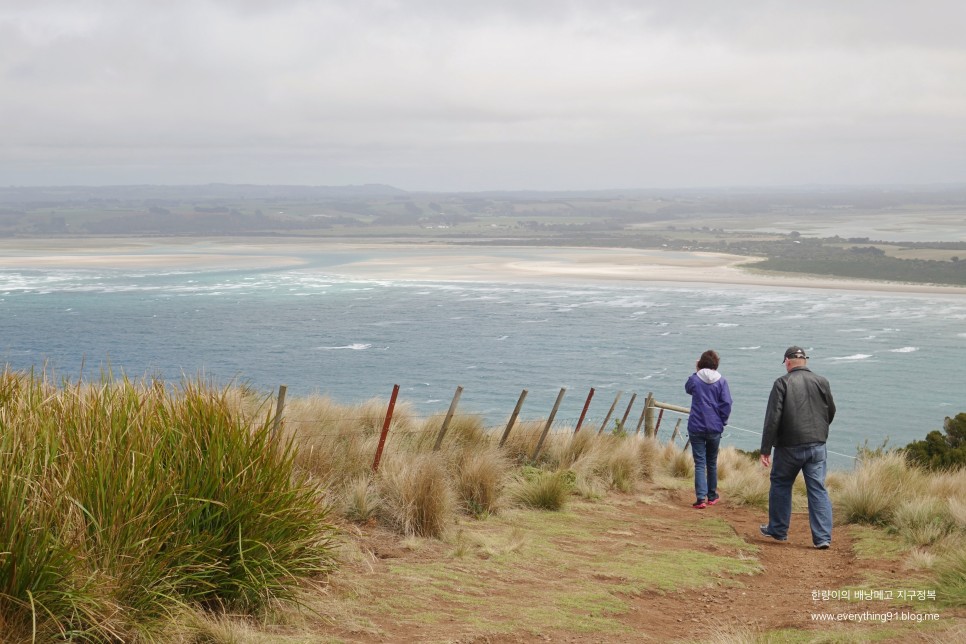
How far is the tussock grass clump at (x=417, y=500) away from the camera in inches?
307

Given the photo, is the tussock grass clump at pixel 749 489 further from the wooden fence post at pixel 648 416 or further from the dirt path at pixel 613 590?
the wooden fence post at pixel 648 416

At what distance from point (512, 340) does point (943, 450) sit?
3797 cm

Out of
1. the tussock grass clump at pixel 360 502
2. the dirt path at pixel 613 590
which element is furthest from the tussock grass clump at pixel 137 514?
the tussock grass clump at pixel 360 502

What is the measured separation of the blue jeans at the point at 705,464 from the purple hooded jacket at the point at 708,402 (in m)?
0.12

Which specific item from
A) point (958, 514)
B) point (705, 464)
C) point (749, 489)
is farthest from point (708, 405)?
point (958, 514)

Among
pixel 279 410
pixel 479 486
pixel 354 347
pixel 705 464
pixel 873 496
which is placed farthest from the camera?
pixel 354 347

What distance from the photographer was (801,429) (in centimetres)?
830

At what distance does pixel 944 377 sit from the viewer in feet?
149

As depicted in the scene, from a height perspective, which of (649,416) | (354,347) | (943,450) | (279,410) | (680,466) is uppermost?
(279,410)

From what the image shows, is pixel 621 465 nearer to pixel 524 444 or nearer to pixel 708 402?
pixel 524 444

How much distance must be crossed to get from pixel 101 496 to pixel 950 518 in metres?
7.28

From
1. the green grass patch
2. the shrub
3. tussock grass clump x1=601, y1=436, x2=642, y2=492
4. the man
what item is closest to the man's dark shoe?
the man

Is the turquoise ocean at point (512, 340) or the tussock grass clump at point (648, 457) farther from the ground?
the tussock grass clump at point (648, 457)

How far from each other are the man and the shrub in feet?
24.1
